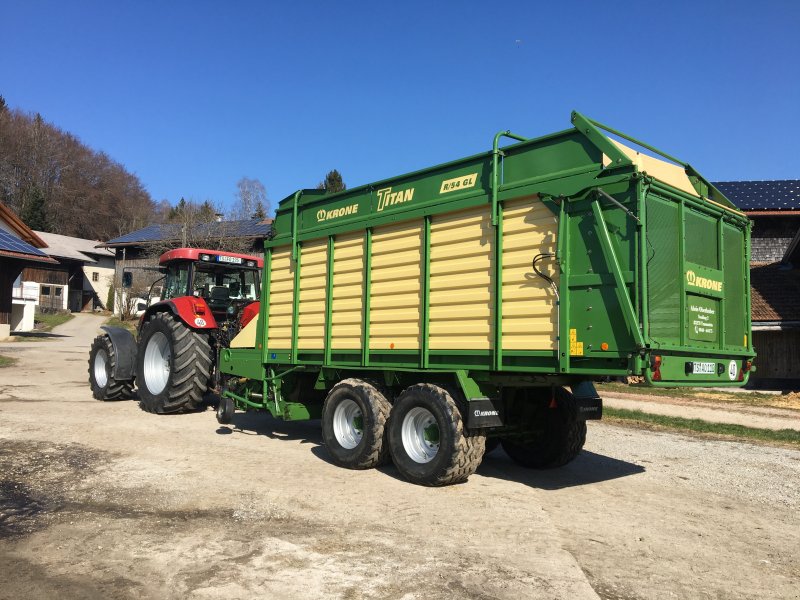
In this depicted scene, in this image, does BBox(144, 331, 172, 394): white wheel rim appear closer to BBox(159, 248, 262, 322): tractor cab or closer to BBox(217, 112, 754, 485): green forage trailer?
BBox(159, 248, 262, 322): tractor cab

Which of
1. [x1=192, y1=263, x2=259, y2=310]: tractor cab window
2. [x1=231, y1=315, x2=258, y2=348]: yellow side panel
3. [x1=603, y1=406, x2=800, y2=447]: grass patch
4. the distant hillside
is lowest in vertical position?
[x1=603, y1=406, x2=800, y2=447]: grass patch

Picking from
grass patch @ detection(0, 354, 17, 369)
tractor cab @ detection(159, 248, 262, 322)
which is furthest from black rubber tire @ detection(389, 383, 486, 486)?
grass patch @ detection(0, 354, 17, 369)

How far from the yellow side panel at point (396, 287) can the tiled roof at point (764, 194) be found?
21.4 meters

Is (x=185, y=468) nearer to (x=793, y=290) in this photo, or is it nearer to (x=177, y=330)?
(x=177, y=330)

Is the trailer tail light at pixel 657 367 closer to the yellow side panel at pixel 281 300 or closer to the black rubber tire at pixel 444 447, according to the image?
the black rubber tire at pixel 444 447

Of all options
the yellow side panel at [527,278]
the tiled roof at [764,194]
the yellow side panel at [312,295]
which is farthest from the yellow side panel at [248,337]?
the tiled roof at [764,194]

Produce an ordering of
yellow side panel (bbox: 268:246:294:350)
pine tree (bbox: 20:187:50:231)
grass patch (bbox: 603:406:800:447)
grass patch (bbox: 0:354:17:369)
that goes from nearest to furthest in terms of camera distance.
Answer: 1. yellow side panel (bbox: 268:246:294:350)
2. grass patch (bbox: 603:406:800:447)
3. grass patch (bbox: 0:354:17:369)
4. pine tree (bbox: 20:187:50:231)

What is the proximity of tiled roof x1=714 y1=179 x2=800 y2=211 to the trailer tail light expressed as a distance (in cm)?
2197

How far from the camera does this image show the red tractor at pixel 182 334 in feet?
32.8

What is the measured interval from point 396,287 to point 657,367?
287cm

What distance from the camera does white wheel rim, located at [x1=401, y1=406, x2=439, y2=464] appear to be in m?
6.25

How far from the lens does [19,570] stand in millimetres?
3760

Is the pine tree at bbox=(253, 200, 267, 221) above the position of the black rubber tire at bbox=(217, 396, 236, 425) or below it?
above

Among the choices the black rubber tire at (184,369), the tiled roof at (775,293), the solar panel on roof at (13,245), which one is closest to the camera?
the black rubber tire at (184,369)
